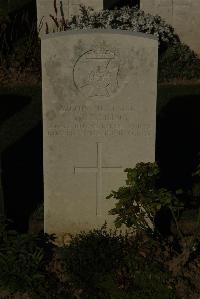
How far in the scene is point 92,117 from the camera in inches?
226

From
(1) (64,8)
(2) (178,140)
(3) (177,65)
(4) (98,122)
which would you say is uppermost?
(1) (64,8)

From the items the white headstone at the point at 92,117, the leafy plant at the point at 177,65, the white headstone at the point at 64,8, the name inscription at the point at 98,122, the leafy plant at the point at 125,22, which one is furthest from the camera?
the white headstone at the point at 64,8

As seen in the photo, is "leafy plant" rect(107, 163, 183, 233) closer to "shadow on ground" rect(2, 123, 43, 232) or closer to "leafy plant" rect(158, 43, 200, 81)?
"shadow on ground" rect(2, 123, 43, 232)

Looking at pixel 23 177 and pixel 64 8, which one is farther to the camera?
pixel 64 8

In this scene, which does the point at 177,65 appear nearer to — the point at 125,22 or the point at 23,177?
the point at 125,22

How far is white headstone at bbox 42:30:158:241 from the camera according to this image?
5.56 m

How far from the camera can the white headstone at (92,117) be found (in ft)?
18.2

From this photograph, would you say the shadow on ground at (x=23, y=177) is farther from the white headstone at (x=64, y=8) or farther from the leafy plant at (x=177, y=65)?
the white headstone at (x=64, y=8)

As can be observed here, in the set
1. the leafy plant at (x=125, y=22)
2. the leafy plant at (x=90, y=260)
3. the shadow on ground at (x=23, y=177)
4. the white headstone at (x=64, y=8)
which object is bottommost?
the leafy plant at (x=90, y=260)

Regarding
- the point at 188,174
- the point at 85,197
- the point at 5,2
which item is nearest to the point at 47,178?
the point at 85,197

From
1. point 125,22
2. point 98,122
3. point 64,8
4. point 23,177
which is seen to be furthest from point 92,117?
point 64,8

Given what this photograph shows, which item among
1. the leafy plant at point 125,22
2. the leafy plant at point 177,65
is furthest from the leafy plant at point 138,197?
the leafy plant at point 125,22

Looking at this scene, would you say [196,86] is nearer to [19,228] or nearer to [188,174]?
[188,174]

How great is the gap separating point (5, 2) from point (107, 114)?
7970 mm
